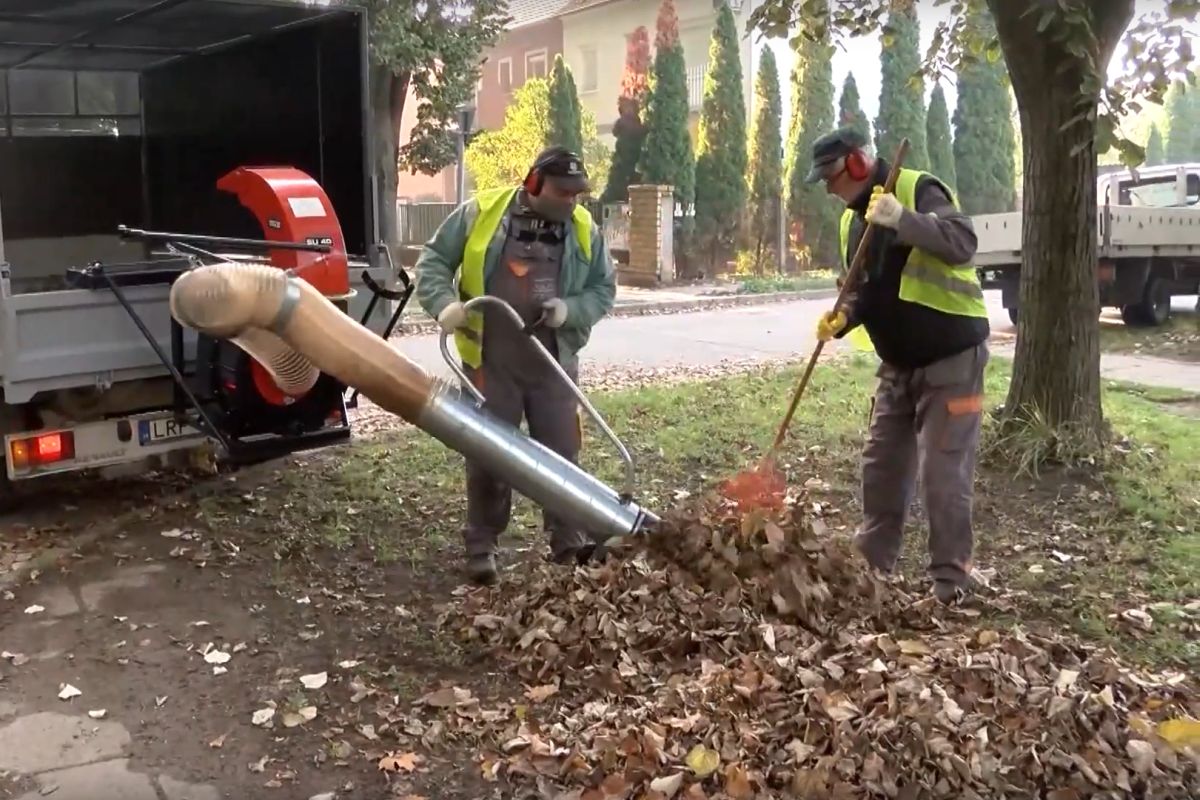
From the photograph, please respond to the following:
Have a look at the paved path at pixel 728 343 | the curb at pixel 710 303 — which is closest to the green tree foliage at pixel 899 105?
the curb at pixel 710 303

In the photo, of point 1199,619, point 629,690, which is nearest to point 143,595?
point 629,690

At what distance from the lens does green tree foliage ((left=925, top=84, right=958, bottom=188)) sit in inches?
1062

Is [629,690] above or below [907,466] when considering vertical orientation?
below

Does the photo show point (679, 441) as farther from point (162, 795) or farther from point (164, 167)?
point (162, 795)

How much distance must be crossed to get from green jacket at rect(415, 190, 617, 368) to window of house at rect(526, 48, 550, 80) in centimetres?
3088

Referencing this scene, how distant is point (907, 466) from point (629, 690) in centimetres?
170

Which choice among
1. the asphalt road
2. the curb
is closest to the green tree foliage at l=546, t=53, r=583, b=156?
the curb

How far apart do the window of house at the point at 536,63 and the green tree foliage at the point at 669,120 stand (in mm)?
12411

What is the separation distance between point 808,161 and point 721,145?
2.07 meters

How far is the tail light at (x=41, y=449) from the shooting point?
5.36 metres

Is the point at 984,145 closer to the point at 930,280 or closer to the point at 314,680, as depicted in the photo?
the point at 930,280

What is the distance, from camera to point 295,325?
379cm

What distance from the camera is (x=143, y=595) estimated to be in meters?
5.05

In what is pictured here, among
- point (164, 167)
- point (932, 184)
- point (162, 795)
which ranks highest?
point (164, 167)
